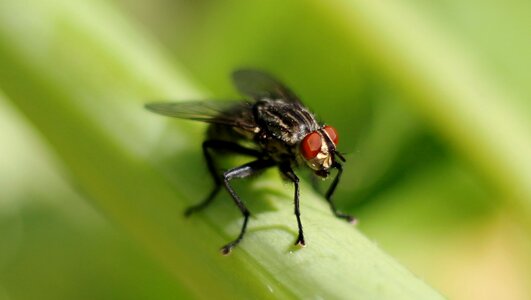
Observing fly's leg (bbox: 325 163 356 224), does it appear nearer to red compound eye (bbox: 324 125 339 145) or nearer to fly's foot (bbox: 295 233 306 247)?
red compound eye (bbox: 324 125 339 145)

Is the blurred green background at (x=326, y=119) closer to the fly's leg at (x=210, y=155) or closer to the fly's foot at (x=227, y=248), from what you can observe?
the fly's leg at (x=210, y=155)

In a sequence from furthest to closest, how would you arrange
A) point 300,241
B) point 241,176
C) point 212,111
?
point 212,111 < point 241,176 < point 300,241

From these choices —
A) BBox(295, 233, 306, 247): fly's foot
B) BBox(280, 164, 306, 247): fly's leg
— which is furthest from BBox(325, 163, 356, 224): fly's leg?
BBox(295, 233, 306, 247): fly's foot

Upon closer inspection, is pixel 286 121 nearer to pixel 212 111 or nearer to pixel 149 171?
pixel 212 111

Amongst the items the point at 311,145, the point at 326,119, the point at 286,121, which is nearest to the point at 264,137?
the point at 286,121

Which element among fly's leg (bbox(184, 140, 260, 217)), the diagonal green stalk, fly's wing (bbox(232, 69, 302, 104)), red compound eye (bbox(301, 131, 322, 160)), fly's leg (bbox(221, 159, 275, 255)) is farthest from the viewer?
Result: fly's wing (bbox(232, 69, 302, 104))
